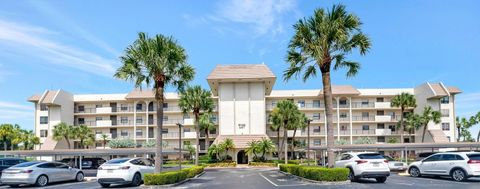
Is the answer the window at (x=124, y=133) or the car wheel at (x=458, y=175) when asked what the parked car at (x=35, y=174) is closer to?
the car wheel at (x=458, y=175)

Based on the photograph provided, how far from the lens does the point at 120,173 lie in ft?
69.4

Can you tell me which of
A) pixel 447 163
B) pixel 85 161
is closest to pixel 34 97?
pixel 85 161

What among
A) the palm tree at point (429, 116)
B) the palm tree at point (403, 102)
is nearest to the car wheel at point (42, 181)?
the palm tree at point (403, 102)

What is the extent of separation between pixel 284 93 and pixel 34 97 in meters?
40.5

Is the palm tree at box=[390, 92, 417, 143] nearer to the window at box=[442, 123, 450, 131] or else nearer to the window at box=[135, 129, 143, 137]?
the window at box=[442, 123, 450, 131]

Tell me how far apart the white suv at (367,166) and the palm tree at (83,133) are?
52.3m

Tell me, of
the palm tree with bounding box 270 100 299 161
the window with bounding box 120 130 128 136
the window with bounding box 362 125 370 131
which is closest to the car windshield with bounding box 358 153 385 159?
the palm tree with bounding box 270 100 299 161

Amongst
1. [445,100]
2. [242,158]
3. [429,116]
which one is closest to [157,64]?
[242,158]

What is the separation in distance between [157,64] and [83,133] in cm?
4823

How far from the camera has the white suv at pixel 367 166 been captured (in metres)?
21.4

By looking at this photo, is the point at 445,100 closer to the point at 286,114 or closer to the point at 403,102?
the point at 403,102

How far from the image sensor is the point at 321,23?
78.5 feet

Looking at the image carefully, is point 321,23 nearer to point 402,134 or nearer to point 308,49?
point 308,49

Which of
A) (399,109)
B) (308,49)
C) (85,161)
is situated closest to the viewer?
(308,49)
